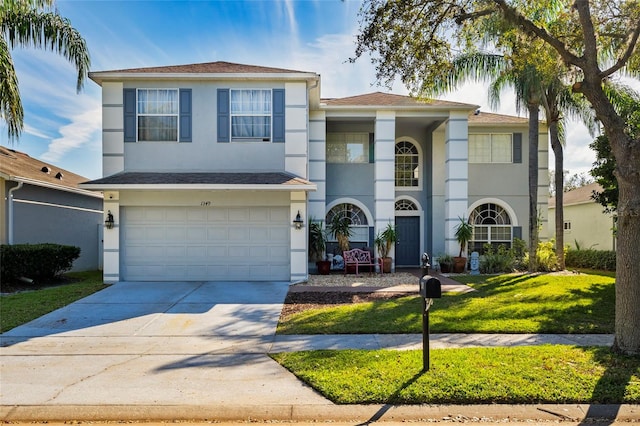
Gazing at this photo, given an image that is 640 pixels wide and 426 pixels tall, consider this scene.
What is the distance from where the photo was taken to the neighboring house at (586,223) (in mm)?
18797

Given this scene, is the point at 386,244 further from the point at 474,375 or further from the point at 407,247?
the point at 474,375

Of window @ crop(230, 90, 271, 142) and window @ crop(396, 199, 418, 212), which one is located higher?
window @ crop(230, 90, 271, 142)

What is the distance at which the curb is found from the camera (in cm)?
419

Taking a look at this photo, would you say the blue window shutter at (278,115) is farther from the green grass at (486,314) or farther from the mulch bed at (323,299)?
the green grass at (486,314)

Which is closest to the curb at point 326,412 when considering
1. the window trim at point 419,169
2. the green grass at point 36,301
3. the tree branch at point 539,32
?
the green grass at point 36,301

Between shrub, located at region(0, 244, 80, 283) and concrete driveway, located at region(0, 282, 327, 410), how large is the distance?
3.53 m

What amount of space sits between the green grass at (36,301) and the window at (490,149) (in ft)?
46.4

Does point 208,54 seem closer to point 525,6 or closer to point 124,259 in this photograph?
point 124,259

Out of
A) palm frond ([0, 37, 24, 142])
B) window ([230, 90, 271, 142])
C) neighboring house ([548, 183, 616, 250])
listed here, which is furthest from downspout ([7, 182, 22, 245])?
neighboring house ([548, 183, 616, 250])

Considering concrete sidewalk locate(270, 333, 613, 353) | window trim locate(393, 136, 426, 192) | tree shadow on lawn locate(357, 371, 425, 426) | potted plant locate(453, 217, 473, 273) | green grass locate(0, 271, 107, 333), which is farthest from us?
window trim locate(393, 136, 426, 192)

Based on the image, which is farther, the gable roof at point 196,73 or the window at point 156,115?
the window at point 156,115

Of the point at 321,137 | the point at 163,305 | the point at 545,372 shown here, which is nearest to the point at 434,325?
the point at 545,372

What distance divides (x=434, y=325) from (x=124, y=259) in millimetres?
9348

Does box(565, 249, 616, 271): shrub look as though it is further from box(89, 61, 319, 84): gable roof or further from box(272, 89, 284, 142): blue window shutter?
box(272, 89, 284, 142): blue window shutter
